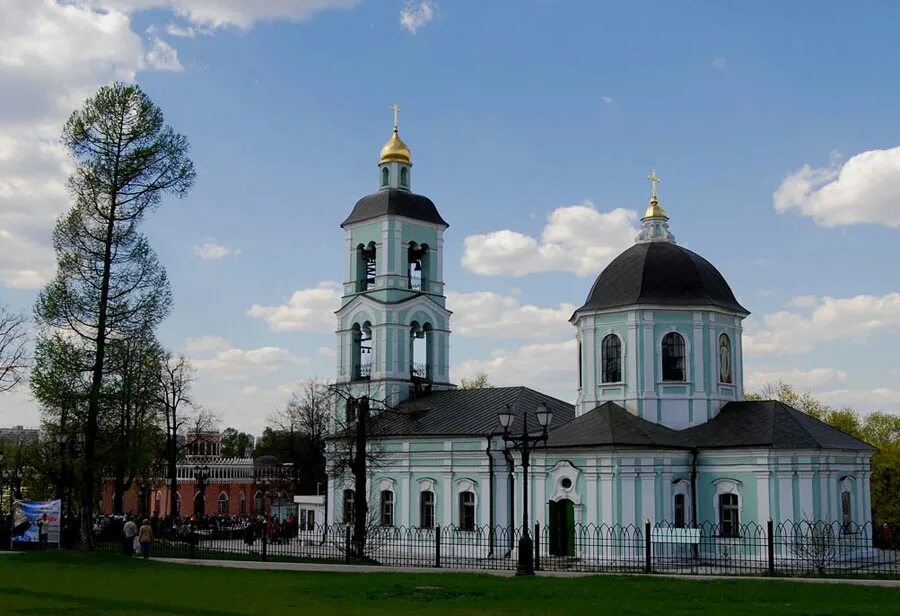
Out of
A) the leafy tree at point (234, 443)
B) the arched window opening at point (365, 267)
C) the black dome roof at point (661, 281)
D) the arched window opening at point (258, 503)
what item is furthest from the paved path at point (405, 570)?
the leafy tree at point (234, 443)

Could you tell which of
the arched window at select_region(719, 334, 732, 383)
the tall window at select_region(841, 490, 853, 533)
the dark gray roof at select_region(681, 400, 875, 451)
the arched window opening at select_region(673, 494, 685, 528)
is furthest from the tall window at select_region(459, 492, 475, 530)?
the tall window at select_region(841, 490, 853, 533)

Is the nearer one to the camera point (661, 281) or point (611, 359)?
point (661, 281)

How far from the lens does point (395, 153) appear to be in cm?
4262

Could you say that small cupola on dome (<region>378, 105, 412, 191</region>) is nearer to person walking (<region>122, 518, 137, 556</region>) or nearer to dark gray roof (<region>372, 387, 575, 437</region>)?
dark gray roof (<region>372, 387, 575, 437</region>)

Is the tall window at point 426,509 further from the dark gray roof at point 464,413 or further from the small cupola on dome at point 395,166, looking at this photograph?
the small cupola on dome at point 395,166

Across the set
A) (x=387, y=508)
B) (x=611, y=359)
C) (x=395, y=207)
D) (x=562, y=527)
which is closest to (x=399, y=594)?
(x=562, y=527)

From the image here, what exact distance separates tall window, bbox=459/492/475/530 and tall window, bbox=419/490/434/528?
4.18ft

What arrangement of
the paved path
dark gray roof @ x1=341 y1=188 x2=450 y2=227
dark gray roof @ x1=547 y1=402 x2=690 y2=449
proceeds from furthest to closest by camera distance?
1. dark gray roof @ x1=341 y1=188 x2=450 y2=227
2. dark gray roof @ x1=547 y1=402 x2=690 y2=449
3. the paved path

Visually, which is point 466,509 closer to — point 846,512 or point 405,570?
point 405,570

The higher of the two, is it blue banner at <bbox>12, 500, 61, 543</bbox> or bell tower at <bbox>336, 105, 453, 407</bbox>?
bell tower at <bbox>336, 105, 453, 407</bbox>

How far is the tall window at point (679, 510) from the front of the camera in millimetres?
31509

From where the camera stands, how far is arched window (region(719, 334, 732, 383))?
112ft

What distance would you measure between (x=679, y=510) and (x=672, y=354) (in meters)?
5.28

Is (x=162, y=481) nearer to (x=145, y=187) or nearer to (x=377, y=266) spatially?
(x=377, y=266)
